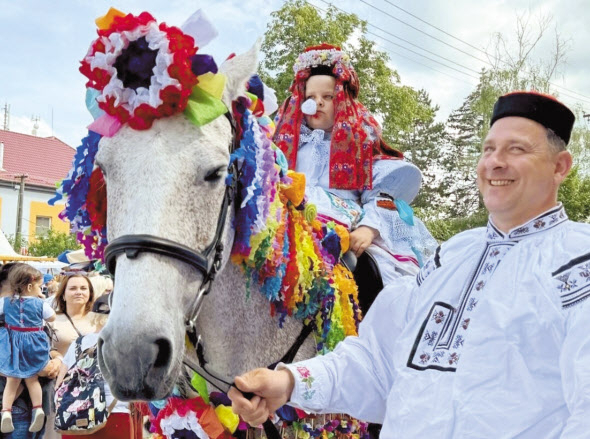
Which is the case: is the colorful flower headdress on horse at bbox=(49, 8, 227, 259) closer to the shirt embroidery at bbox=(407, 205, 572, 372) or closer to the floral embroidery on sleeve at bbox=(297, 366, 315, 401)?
the floral embroidery on sleeve at bbox=(297, 366, 315, 401)


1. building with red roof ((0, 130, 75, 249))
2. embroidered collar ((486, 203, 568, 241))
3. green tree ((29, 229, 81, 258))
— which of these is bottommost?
embroidered collar ((486, 203, 568, 241))

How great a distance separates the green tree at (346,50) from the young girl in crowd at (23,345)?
12012 mm

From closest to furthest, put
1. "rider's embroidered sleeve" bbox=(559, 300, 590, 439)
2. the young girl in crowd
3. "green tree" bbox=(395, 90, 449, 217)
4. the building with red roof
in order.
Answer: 1. "rider's embroidered sleeve" bbox=(559, 300, 590, 439)
2. the young girl in crowd
3. the building with red roof
4. "green tree" bbox=(395, 90, 449, 217)

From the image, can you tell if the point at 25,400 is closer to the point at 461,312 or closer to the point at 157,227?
the point at 157,227

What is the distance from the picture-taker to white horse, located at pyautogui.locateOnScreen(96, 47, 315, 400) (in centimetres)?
187

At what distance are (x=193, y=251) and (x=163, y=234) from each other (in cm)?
13

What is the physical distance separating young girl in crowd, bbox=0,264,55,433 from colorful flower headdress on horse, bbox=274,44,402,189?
3761 millimetres

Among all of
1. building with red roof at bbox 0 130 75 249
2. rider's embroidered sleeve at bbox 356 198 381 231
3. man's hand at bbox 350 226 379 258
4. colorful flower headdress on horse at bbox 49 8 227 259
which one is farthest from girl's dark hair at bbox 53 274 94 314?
building with red roof at bbox 0 130 75 249

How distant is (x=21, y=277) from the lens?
6.46 m

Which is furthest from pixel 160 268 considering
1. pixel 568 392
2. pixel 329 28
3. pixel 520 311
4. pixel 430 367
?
pixel 329 28

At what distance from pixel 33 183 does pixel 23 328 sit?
93.5ft

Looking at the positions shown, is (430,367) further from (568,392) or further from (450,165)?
(450,165)

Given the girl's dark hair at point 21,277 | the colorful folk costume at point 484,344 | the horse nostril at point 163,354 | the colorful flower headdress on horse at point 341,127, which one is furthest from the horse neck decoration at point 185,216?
the girl's dark hair at point 21,277

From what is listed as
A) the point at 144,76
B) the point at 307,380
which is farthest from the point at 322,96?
the point at 307,380
